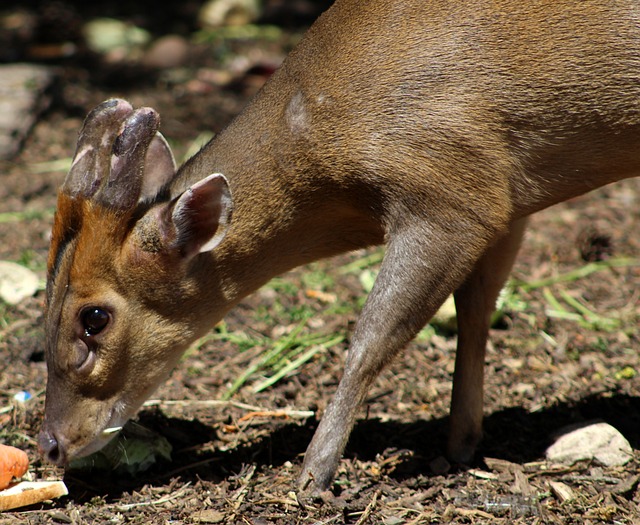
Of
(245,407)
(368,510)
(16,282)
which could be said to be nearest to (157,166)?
(245,407)

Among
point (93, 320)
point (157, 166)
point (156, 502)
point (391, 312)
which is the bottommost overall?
point (156, 502)

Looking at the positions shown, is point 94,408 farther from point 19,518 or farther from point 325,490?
point 325,490

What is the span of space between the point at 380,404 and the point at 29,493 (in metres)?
2.05

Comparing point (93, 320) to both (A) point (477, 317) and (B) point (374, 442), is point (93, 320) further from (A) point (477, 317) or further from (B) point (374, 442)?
(A) point (477, 317)

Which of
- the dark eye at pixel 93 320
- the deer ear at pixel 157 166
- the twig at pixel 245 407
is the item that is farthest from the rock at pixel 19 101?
the dark eye at pixel 93 320

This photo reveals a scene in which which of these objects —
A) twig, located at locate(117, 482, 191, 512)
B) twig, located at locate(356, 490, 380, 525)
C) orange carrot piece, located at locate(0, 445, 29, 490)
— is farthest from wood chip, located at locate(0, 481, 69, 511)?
twig, located at locate(356, 490, 380, 525)

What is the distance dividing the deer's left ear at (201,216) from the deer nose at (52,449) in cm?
112

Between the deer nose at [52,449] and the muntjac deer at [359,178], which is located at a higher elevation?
the muntjac deer at [359,178]

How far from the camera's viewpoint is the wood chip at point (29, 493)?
14.1 feet

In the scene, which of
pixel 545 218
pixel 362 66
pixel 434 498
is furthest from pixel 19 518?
pixel 545 218

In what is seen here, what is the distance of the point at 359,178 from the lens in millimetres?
4500

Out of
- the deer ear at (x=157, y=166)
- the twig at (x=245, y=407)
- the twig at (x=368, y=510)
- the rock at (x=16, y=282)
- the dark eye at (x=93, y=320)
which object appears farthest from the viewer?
the rock at (x=16, y=282)

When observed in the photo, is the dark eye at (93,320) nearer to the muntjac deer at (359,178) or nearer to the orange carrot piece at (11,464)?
the muntjac deer at (359,178)

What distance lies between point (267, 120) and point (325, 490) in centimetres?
187
